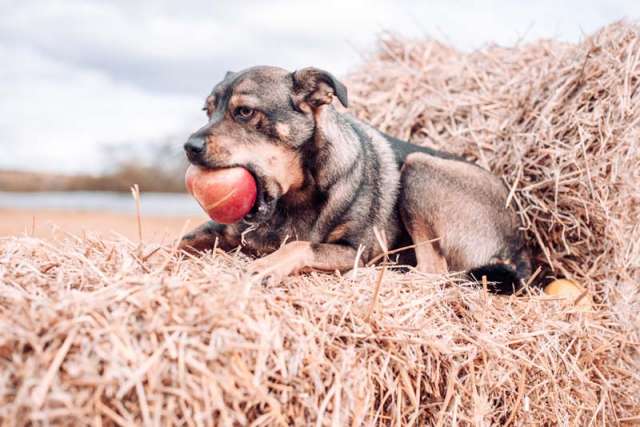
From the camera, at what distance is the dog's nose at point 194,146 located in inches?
119

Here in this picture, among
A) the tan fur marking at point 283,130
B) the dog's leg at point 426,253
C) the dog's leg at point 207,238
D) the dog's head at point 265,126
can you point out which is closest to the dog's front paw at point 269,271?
the dog's head at point 265,126

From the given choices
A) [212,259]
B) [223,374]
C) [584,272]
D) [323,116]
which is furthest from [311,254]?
[584,272]

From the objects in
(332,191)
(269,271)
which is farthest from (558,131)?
(269,271)

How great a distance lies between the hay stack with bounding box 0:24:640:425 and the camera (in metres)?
1.91

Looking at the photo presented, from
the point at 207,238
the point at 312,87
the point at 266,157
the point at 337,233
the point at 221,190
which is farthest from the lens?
the point at 207,238

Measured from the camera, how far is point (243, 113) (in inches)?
127

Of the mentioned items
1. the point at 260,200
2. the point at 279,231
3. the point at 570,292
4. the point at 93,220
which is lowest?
the point at 93,220

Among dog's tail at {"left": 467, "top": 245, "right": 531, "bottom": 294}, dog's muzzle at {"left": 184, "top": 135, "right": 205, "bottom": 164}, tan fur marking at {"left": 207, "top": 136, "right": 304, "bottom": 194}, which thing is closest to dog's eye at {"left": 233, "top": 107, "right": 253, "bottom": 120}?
tan fur marking at {"left": 207, "top": 136, "right": 304, "bottom": 194}

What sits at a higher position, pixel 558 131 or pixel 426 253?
pixel 558 131

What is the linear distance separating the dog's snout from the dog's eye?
0.89ft

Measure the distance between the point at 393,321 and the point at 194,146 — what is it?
1252mm

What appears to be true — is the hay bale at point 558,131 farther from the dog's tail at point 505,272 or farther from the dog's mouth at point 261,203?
the dog's mouth at point 261,203

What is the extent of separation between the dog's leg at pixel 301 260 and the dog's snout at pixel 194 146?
601 millimetres

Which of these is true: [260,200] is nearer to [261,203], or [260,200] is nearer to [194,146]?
[261,203]
